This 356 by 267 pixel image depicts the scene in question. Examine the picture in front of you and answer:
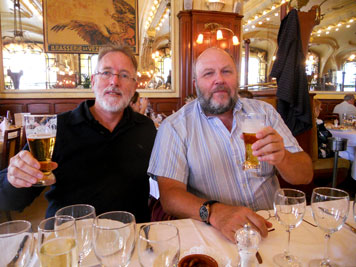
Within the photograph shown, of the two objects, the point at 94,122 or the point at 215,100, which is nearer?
the point at 94,122

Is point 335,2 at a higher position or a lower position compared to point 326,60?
higher

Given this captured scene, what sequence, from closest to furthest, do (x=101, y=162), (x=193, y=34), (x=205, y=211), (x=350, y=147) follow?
(x=205, y=211), (x=101, y=162), (x=350, y=147), (x=193, y=34)

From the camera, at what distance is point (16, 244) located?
0.62 metres

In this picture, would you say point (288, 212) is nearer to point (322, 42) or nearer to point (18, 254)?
point (18, 254)

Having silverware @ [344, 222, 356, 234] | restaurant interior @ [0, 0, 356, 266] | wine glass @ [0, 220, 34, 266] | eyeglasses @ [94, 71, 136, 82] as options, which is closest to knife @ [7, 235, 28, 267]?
wine glass @ [0, 220, 34, 266]

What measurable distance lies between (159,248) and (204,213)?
1.77 ft

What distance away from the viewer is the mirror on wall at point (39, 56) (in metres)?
6.57

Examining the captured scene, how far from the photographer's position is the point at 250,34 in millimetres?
12305

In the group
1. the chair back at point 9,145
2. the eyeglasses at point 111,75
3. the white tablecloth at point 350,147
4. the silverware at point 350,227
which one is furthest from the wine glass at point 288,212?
the white tablecloth at point 350,147

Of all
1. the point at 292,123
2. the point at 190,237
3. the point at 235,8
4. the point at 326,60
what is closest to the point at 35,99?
the point at 235,8

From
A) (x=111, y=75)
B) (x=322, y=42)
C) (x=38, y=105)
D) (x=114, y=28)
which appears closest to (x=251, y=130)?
(x=111, y=75)

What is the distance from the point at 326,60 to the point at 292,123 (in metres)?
11.9

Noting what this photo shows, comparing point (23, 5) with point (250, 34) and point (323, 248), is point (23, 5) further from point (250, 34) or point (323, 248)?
point (250, 34)

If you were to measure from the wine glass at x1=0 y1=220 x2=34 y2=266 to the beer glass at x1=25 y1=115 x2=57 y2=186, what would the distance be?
0.47 metres
